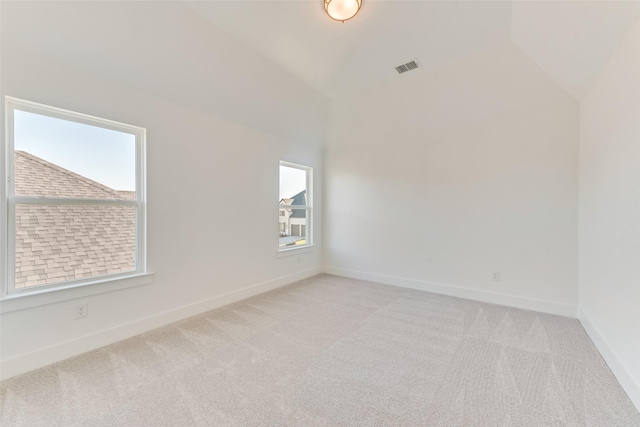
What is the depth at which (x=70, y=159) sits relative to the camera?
7.12 ft

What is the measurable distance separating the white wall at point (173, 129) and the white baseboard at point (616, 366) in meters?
3.51

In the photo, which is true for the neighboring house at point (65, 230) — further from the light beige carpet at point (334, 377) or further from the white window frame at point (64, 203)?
the light beige carpet at point (334, 377)

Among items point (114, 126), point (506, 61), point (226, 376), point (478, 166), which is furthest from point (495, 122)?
point (114, 126)

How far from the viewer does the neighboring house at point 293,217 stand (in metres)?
4.33

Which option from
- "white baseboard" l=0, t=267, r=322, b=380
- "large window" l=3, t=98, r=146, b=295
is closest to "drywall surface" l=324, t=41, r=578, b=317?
"white baseboard" l=0, t=267, r=322, b=380

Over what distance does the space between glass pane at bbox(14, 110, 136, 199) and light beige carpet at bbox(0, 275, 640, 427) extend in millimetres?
1366

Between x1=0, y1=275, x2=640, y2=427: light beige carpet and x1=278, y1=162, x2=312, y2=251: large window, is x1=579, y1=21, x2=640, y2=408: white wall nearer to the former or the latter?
x1=0, y1=275, x2=640, y2=427: light beige carpet

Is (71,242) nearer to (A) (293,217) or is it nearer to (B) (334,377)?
(B) (334,377)

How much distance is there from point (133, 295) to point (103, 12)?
231 cm

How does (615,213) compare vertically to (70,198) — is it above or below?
below

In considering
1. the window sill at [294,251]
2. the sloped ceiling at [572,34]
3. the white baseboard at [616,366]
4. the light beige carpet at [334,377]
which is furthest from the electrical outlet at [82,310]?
the sloped ceiling at [572,34]

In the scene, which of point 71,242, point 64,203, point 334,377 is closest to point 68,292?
point 71,242

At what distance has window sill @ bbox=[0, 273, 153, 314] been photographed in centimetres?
184

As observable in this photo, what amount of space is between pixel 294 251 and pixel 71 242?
2757 millimetres
